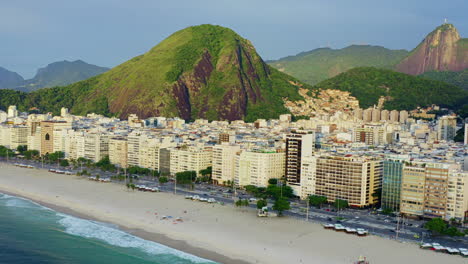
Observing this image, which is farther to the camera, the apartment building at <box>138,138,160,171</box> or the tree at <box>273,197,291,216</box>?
the apartment building at <box>138,138,160,171</box>

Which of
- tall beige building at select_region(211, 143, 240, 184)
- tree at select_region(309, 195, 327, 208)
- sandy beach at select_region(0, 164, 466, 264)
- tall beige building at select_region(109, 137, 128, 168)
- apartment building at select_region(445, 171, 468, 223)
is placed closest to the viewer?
sandy beach at select_region(0, 164, 466, 264)

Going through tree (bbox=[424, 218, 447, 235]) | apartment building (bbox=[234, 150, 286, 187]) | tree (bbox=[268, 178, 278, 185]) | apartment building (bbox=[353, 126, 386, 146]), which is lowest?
tree (bbox=[424, 218, 447, 235])

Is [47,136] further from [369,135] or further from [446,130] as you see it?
[446,130]

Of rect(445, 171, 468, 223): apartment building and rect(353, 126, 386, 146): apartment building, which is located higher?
rect(353, 126, 386, 146): apartment building

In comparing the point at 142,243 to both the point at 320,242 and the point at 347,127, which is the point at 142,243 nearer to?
the point at 320,242

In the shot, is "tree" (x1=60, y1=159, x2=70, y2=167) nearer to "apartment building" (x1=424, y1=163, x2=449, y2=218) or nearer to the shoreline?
the shoreline

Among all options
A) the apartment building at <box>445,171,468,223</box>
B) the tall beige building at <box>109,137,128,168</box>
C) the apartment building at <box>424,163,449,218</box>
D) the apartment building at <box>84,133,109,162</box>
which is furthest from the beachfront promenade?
the apartment building at <box>84,133,109,162</box>

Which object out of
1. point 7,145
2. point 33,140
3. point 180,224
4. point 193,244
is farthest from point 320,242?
point 7,145
